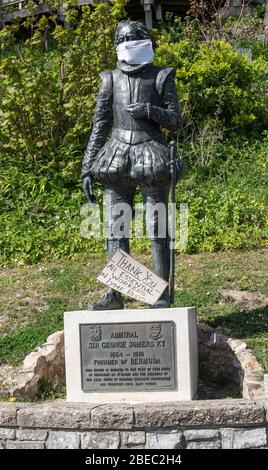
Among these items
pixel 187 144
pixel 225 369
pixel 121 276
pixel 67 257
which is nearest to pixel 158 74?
pixel 121 276

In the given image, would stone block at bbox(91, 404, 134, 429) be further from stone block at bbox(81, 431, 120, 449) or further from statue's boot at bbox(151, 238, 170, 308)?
statue's boot at bbox(151, 238, 170, 308)

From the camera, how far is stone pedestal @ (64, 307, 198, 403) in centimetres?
514

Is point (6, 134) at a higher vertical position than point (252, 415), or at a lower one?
higher

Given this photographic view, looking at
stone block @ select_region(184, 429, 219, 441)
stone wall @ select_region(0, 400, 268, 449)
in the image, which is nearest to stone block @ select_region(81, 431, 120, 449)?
stone wall @ select_region(0, 400, 268, 449)

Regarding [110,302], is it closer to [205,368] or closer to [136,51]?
[205,368]

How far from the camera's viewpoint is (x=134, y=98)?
5.56 meters

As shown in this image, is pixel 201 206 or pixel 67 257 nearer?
pixel 67 257

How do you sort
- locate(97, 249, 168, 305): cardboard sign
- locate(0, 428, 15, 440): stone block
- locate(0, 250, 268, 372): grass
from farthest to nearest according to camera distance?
locate(0, 250, 268, 372): grass
locate(97, 249, 168, 305): cardboard sign
locate(0, 428, 15, 440): stone block

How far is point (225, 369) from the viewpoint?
5949mm

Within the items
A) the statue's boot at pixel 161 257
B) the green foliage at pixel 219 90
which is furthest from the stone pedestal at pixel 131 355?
the green foliage at pixel 219 90

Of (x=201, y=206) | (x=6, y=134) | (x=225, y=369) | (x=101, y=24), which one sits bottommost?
(x=225, y=369)

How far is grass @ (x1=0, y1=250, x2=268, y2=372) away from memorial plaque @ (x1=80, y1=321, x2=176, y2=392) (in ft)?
3.16
